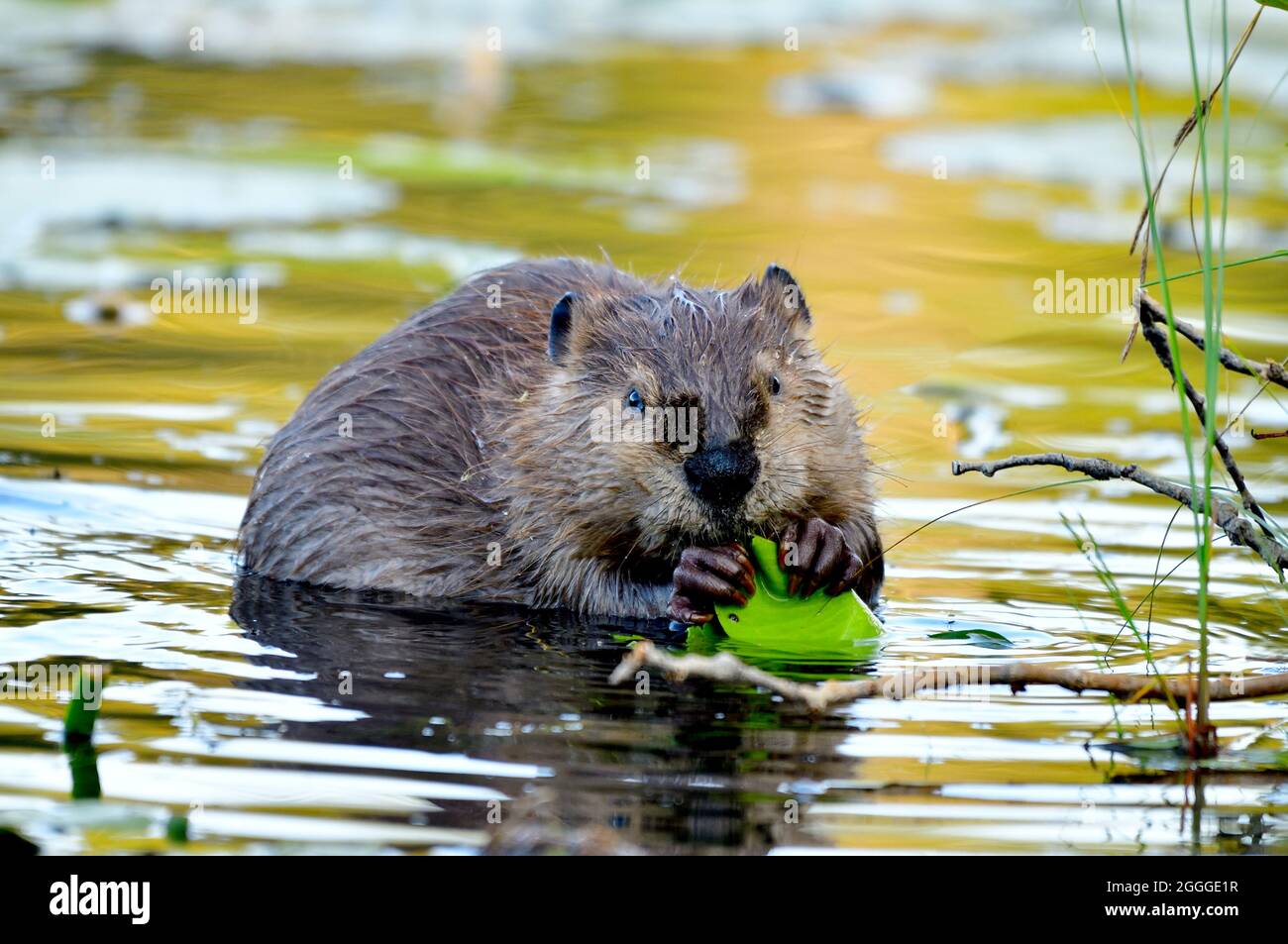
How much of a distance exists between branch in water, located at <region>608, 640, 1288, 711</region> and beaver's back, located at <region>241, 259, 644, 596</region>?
5.72 feet

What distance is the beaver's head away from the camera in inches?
190

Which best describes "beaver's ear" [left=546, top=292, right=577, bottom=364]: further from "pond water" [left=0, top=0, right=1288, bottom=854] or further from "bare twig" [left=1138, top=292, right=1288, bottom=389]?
"bare twig" [left=1138, top=292, right=1288, bottom=389]

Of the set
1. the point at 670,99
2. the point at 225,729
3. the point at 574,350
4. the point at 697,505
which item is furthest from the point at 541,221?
the point at 225,729

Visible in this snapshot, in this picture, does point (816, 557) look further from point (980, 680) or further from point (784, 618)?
point (980, 680)

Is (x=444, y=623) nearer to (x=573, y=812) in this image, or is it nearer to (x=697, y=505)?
(x=697, y=505)

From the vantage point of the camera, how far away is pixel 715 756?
3949mm

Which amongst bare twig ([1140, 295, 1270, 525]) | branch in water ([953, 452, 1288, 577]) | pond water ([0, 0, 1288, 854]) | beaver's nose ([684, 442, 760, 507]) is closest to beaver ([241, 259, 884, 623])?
beaver's nose ([684, 442, 760, 507])

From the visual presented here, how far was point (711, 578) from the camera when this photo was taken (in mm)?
4809

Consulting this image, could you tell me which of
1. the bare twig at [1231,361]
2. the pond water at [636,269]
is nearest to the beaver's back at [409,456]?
the pond water at [636,269]

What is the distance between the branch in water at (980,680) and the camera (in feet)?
12.5

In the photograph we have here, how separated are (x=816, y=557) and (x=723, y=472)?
1.19 feet

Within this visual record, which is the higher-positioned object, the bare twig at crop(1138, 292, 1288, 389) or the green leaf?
the bare twig at crop(1138, 292, 1288, 389)

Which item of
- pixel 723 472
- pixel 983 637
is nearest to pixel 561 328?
pixel 723 472

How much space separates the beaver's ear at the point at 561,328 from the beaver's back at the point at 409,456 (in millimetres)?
136
